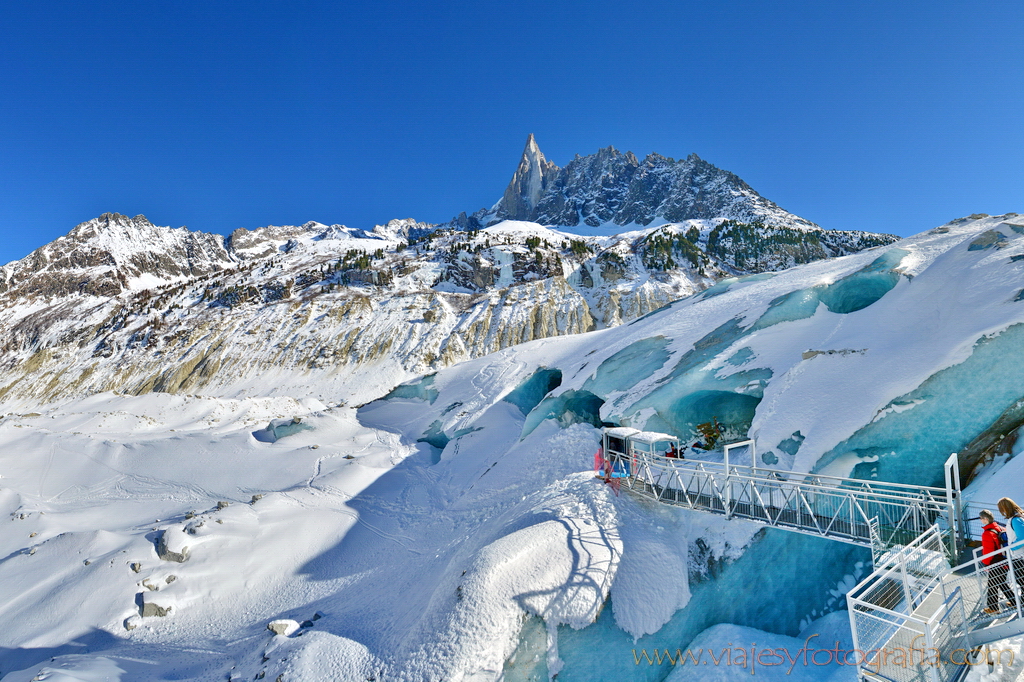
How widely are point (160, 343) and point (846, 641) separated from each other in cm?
8587

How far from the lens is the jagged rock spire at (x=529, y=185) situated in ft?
629

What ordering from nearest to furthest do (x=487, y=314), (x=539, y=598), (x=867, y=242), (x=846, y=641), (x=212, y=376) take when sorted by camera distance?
(x=846, y=641) < (x=539, y=598) < (x=212, y=376) < (x=487, y=314) < (x=867, y=242)

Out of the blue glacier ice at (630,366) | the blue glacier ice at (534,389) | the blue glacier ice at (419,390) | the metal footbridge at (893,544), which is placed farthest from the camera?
the blue glacier ice at (419,390)

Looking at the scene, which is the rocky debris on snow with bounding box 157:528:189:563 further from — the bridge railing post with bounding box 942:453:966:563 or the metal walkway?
the bridge railing post with bounding box 942:453:966:563

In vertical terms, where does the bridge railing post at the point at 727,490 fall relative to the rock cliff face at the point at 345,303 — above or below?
below

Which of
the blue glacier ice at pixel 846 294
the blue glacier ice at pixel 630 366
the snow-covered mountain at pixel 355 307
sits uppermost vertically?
the snow-covered mountain at pixel 355 307

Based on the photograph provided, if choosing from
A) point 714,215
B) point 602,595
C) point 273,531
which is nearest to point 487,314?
point 273,531

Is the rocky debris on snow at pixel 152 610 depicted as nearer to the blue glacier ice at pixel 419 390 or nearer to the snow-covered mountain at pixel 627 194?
the blue glacier ice at pixel 419 390

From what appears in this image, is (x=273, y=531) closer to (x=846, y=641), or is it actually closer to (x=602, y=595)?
(x=602, y=595)

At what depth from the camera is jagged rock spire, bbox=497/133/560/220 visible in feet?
629

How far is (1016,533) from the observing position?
7.67 meters

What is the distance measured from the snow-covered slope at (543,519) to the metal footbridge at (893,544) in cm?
72

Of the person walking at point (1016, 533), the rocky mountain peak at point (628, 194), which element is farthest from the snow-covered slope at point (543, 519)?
the rocky mountain peak at point (628, 194)

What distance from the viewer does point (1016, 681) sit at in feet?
23.7
